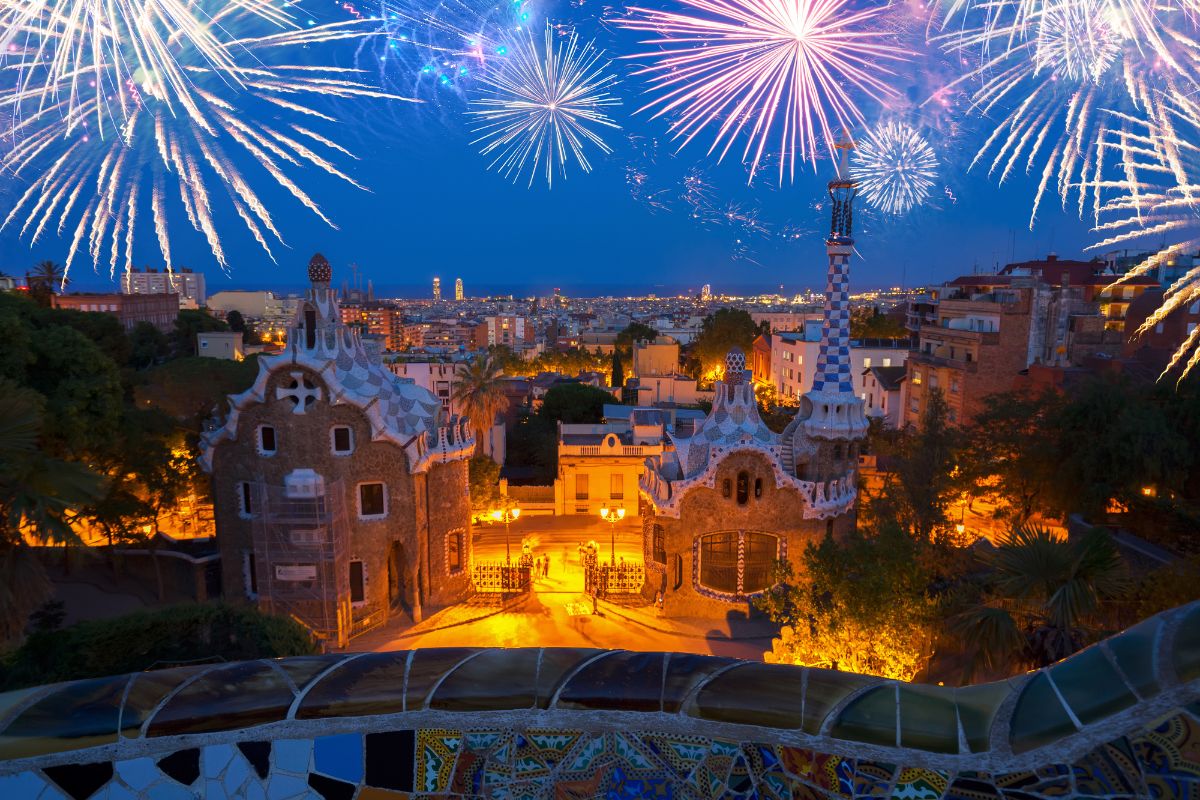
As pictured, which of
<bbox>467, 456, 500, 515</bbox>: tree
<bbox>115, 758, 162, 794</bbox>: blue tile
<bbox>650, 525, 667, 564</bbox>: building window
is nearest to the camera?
<bbox>115, 758, 162, 794</bbox>: blue tile

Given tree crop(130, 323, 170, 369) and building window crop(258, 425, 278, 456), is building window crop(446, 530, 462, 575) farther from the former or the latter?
tree crop(130, 323, 170, 369)

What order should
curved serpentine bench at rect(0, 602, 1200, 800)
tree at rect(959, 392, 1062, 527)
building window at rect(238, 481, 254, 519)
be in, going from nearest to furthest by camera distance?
curved serpentine bench at rect(0, 602, 1200, 800), building window at rect(238, 481, 254, 519), tree at rect(959, 392, 1062, 527)

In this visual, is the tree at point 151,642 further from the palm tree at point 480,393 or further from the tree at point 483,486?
the palm tree at point 480,393

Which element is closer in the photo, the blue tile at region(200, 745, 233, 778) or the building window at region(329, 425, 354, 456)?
the blue tile at region(200, 745, 233, 778)

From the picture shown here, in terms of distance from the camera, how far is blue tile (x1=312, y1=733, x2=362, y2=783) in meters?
5.91

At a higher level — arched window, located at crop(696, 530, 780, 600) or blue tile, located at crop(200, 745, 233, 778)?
blue tile, located at crop(200, 745, 233, 778)

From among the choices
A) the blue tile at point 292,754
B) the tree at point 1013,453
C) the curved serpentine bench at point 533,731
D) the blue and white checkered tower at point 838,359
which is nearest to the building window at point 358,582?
the blue and white checkered tower at point 838,359

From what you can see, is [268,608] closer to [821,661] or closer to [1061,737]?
[821,661]

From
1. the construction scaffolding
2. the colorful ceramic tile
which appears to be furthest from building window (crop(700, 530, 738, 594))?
the colorful ceramic tile

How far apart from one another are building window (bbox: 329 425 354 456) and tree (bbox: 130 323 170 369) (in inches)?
1376

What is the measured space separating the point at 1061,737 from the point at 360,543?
2133 cm

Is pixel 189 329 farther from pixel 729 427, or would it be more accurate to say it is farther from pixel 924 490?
pixel 924 490

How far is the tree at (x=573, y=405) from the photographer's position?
47844 mm

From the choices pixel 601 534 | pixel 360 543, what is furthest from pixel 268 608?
pixel 601 534
